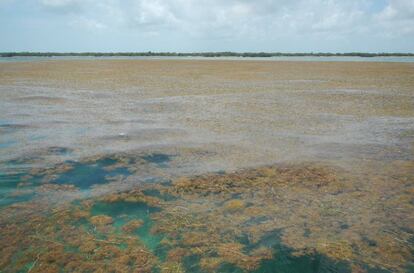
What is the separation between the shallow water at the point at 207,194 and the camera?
3.60 metres

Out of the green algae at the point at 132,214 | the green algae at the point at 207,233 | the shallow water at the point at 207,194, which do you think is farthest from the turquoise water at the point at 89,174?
the green algae at the point at 132,214

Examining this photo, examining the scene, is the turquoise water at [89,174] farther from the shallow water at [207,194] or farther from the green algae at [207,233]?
the green algae at [207,233]

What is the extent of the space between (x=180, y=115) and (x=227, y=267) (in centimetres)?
827

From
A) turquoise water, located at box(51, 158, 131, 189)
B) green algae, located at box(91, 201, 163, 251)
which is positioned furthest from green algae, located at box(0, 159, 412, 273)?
turquoise water, located at box(51, 158, 131, 189)

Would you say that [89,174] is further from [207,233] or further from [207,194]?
[207,233]

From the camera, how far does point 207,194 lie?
5.17 m

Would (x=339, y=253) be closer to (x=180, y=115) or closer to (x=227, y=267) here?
(x=227, y=267)

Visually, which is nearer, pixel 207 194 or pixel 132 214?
pixel 132 214

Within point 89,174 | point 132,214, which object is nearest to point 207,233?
point 132,214

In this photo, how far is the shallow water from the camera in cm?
360

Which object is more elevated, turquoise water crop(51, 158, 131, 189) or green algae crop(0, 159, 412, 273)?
green algae crop(0, 159, 412, 273)

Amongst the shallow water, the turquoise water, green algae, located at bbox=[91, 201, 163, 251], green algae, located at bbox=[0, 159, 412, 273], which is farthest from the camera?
the turquoise water

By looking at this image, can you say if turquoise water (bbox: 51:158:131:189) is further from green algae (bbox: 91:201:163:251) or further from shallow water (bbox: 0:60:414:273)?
green algae (bbox: 91:201:163:251)

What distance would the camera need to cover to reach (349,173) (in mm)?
5961
